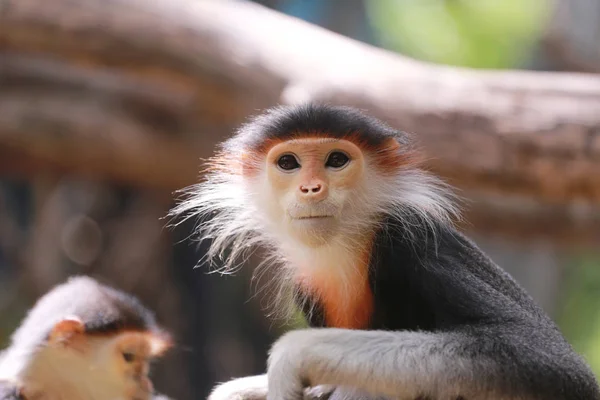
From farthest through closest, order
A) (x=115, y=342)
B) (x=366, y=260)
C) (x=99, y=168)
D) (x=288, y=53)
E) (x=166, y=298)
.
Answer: (x=166, y=298)
(x=99, y=168)
(x=288, y=53)
(x=115, y=342)
(x=366, y=260)

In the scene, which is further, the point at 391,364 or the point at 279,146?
the point at 279,146

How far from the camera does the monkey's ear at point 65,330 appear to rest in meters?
3.64

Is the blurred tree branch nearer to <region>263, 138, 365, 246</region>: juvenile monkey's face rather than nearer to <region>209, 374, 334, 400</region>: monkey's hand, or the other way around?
<region>263, 138, 365, 246</region>: juvenile monkey's face

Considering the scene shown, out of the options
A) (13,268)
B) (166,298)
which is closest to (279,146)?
(166,298)

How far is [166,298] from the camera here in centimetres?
884

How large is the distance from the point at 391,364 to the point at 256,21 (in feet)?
11.2

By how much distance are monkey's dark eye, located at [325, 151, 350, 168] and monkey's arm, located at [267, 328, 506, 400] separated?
63 cm

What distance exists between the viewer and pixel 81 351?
12.1 ft

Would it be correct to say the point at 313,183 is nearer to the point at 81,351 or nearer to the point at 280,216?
the point at 280,216

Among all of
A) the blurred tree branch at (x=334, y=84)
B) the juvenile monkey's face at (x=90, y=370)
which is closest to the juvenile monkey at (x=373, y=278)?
the juvenile monkey's face at (x=90, y=370)

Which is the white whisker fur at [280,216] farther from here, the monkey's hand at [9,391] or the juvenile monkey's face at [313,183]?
the monkey's hand at [9,391]

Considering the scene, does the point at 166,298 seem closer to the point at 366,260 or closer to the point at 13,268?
the point at 13,268

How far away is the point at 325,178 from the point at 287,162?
20cm

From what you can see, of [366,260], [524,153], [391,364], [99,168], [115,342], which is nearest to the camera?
[391,364]
